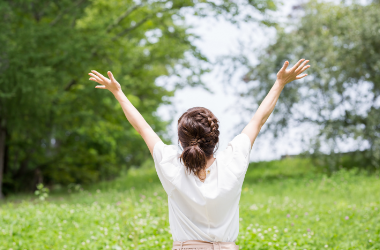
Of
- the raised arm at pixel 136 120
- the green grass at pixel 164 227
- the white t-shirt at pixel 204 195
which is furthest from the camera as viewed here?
the green grass at pixel 164 227

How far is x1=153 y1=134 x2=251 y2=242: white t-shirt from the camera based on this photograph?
1700 mm

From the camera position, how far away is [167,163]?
177 centimetres

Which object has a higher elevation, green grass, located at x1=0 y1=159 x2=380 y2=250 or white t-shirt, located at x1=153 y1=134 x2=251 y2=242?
white t-shirt, located at x1=153 y1=134 x2=251 y2=242

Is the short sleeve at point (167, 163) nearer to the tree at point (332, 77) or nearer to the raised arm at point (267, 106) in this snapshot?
the raised arm at point (267, 106)

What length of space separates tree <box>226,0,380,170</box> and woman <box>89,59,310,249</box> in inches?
415

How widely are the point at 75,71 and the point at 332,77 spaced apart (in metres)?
8.78

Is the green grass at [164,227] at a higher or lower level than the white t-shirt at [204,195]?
lower

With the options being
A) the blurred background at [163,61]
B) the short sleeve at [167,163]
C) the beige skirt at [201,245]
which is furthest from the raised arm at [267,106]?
the blurred background at [163,61]

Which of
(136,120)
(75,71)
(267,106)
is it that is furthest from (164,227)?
(75,71)

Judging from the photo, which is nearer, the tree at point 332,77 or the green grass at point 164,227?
the green grass at point 164,227

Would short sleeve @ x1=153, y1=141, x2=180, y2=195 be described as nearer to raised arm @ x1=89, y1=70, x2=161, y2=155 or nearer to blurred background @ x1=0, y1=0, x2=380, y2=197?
raised arm @ x1=89, y1=70, x2=161, y2=155

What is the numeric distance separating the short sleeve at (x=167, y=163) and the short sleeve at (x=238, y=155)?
0.28 metres

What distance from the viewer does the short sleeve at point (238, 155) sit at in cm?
176

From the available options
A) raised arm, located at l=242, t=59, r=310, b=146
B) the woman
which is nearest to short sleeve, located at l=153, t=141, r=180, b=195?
the woman
